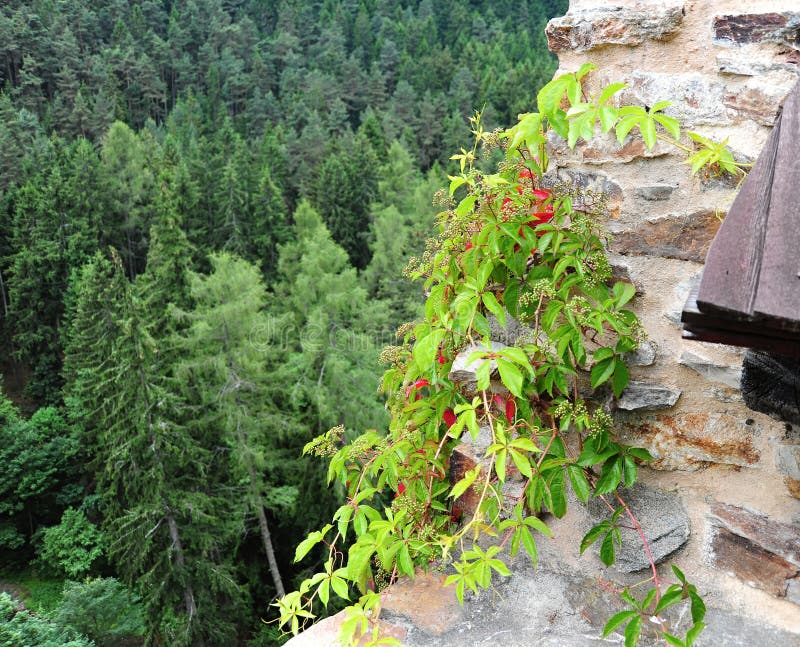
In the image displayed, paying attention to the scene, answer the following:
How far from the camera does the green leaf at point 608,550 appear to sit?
1.78m

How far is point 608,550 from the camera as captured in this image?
1.78 metres

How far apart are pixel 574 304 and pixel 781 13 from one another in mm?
821

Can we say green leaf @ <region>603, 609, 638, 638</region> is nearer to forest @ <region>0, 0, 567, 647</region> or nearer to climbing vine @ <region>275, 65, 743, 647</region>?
climbing vine @ <region>275, 65, 743, 647</region>

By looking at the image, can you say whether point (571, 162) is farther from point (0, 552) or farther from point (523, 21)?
point (523, 21)

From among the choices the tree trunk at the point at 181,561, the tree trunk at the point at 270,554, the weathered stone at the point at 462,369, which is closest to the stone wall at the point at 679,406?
the weathered stone at the point at 462,369

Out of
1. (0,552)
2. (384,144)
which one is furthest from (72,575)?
(384,144)

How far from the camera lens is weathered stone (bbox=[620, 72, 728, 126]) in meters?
1.76

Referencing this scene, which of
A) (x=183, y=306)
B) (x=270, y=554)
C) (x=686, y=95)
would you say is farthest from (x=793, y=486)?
(x=183, y=306)

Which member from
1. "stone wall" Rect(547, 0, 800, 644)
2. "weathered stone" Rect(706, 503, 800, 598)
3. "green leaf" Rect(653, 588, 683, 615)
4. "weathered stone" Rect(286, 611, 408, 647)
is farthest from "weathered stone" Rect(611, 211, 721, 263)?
"weathered stone" Rect(286, 611, 408, 647)

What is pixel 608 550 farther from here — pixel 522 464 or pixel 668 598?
pixel 522 464

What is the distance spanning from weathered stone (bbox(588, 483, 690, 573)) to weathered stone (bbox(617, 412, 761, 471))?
83 millimetres

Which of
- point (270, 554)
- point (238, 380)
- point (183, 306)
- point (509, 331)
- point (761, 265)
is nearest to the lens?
point (761, 265)

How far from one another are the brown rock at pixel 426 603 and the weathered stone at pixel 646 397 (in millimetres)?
687

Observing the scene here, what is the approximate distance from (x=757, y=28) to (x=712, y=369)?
0.82 metres
